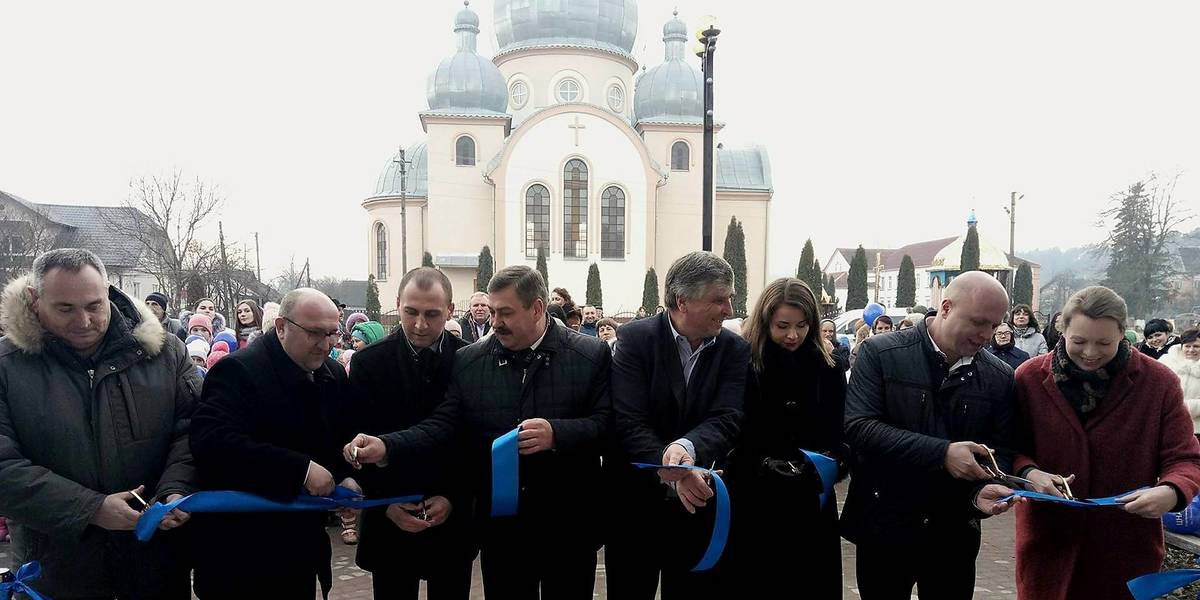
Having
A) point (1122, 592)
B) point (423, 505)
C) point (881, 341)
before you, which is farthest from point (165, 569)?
point (1122, 592)

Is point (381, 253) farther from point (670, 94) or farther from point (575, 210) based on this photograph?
point (670, 94)

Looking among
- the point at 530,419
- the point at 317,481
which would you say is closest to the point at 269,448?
the point at 317,481

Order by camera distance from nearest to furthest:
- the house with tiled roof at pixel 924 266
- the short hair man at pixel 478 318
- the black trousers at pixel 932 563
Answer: the black trousers at pixel 932 563 < the short hair man at pixel 478 318 < the house with tiled roof at pixel 924 266

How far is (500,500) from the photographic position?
3293 millimetres

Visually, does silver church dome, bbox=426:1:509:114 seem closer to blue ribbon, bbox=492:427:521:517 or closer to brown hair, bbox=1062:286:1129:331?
blue ribbon, bbox=492:427:521:517

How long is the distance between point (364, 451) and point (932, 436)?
2638 millimetres

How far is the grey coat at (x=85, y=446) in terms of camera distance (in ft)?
9.52

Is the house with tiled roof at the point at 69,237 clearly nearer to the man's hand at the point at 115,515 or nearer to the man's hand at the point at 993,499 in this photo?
the man's hand at the point at 115,515

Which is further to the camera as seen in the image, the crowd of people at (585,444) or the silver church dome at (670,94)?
the silver church dome at (670,94)

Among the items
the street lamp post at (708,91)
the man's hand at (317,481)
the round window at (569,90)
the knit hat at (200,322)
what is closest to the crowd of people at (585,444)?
the man's hand at (317,481)

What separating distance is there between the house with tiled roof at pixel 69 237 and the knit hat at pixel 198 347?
632 inches

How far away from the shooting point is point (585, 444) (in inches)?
133

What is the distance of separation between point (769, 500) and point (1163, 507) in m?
1.69

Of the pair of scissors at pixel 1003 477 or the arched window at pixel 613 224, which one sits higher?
the arched window at pixel 613 224
